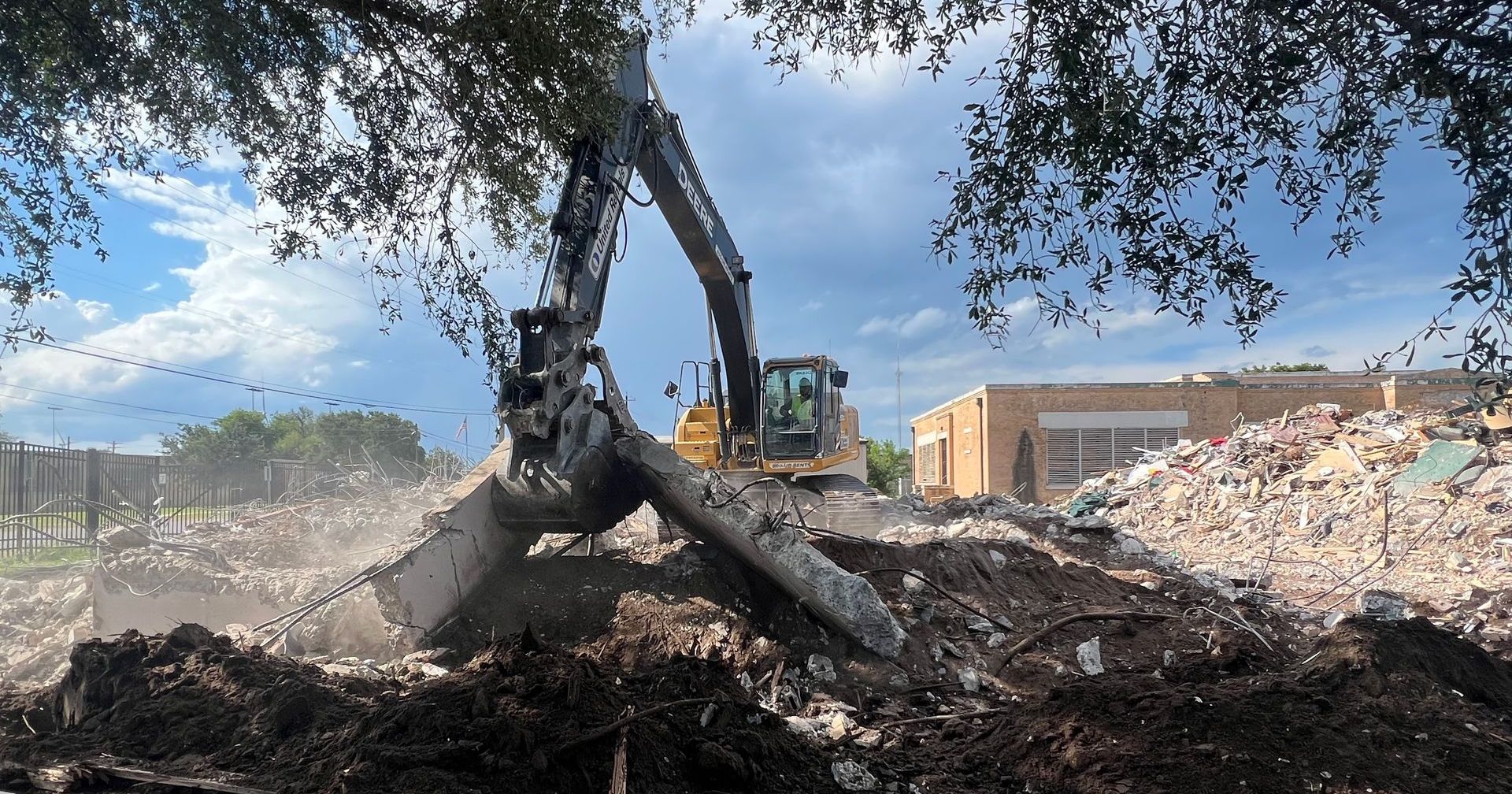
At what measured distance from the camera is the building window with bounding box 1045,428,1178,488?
27547mm

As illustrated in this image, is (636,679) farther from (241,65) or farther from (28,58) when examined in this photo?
(28,58)

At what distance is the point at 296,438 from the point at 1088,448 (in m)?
26.2

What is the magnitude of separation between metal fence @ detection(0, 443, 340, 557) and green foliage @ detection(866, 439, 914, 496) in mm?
23204

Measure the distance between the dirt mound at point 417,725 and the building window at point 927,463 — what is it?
34521mm

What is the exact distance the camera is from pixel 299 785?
9.82 feet

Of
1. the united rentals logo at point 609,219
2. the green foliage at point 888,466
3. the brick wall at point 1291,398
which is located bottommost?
the green foliage at point 888,466

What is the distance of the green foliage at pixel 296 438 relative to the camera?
58.6 feet

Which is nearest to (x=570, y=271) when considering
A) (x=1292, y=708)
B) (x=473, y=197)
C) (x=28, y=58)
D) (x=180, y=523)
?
(x=473, y=197)

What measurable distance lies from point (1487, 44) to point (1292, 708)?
116 inches

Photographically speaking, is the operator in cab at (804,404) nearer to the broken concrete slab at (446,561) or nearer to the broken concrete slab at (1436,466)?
the broken concrete slab at (446,561)

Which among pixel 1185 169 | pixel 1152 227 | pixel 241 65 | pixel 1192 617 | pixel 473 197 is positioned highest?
pixel 241 65

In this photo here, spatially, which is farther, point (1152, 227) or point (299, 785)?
point (1152, 227)

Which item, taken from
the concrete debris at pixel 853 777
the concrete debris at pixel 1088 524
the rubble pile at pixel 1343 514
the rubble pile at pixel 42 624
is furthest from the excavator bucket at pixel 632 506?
the concrete debris at pixel 1088 524

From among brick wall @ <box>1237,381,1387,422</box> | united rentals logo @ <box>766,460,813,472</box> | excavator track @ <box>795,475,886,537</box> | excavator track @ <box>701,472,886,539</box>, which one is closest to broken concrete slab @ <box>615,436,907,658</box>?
united rentals logo @ <box>766,460,813,472</box>
